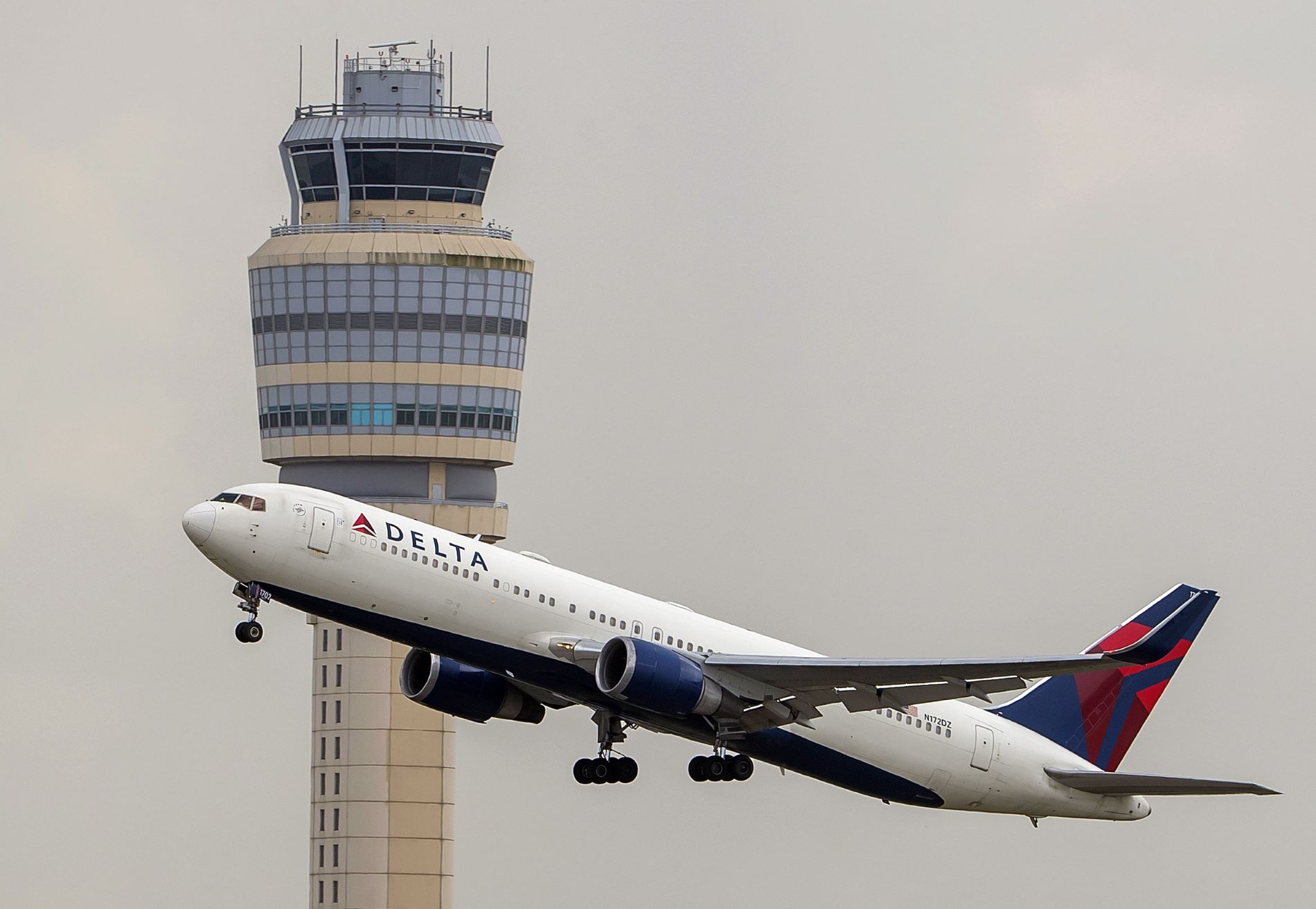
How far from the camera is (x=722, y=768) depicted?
9112 centimetres

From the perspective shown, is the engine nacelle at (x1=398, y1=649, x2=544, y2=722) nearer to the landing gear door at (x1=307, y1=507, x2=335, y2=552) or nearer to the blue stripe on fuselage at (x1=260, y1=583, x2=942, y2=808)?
the blue stripe on fuselage at (x1=260, y1=583, x2=942, y2=808)

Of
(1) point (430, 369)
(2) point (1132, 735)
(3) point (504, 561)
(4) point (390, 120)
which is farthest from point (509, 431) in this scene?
(3) point (504, 561)

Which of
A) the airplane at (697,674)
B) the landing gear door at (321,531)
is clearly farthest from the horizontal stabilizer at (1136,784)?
the landing gear door at (321,531)

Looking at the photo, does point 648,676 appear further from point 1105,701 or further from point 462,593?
point 1105,701

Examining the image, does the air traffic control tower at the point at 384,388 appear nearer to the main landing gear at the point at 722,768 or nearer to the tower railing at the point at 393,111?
the tower railing at the point at 393,111

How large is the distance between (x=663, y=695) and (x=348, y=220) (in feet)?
273

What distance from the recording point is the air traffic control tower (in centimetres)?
16150

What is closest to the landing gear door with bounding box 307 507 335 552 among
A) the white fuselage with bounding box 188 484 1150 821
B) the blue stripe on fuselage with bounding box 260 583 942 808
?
the white fuselage with bounding box 188 484 1150 821

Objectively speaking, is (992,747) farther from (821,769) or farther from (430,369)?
(430,369)

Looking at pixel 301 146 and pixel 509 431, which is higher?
pixel 301 146

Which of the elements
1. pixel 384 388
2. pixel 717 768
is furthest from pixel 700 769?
pixel 384 388

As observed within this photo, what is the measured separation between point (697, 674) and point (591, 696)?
132 inches

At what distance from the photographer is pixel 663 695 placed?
8462 centimetres

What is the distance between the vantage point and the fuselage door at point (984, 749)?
9462 centimetres
